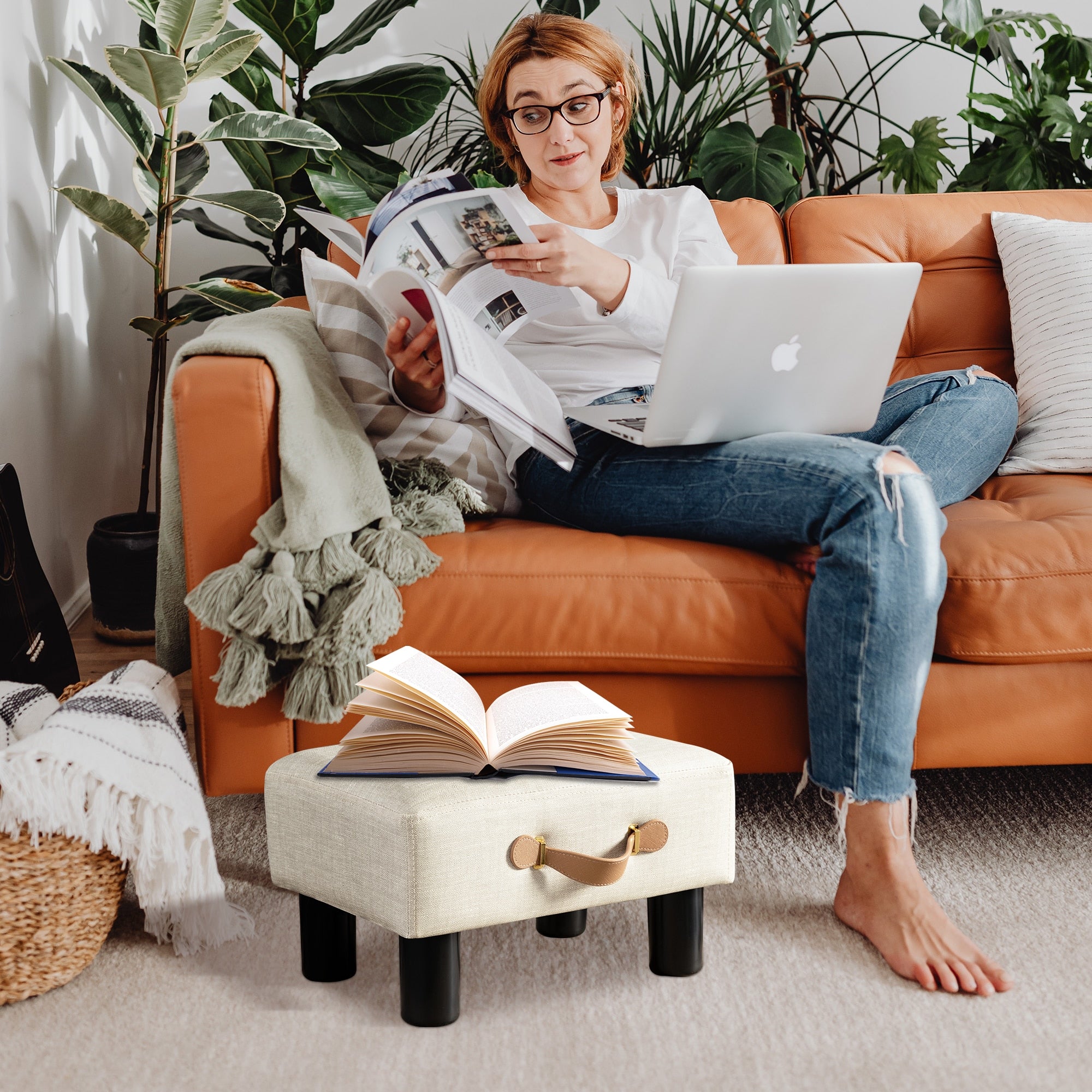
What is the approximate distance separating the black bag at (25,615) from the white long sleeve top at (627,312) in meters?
0.61

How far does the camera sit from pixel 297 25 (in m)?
2.20

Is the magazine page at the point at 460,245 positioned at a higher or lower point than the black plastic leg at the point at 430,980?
higher

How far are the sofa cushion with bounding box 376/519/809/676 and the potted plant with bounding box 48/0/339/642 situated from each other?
93cm

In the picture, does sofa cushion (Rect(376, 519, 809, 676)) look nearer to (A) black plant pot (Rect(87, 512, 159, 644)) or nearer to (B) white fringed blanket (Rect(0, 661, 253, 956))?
(B) white fringed blanket (Rect(0, 661, 253, 956))

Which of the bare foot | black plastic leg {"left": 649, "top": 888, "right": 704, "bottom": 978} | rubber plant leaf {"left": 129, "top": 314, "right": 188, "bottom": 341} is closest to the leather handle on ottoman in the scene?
black plastic leg {"left": 649, "top": 888, "right": 704, "bottom": 978}

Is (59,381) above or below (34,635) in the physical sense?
above

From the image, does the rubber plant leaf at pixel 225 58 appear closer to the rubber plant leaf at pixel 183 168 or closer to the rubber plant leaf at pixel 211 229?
the rubber plant leaf at pixel 183 168

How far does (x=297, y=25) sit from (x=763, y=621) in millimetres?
1755

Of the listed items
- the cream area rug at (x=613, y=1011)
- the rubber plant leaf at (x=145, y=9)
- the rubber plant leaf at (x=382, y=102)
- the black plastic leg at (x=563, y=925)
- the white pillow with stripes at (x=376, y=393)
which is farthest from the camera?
the rubber plant leaf at (x=382, y=102)

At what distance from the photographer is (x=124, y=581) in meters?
2.03

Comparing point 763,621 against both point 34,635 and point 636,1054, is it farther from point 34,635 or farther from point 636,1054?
point 34,635

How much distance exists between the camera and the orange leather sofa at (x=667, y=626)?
117cm

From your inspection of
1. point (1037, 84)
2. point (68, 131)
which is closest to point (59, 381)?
point (68, 131)

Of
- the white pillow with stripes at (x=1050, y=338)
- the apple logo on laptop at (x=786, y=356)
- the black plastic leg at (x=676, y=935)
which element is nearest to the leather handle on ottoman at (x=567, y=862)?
the black plastic leg at (x=676, y=935)
